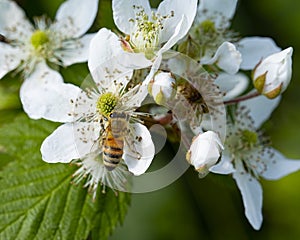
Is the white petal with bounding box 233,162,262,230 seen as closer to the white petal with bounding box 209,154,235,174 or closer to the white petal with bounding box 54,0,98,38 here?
the white petal with bounding box 209,154,235,174

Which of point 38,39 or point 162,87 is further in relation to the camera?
point 38,39

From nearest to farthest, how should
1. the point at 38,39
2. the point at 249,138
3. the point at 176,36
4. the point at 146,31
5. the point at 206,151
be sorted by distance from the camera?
the point at 206,151, the point at 176,36, the point at 146,31, the point at 249,138, the point at 38,39

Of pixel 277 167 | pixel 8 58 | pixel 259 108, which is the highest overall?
pixel 8 58

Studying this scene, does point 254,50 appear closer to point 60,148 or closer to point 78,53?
point 78,53

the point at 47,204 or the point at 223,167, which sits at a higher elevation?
the point at 223,167

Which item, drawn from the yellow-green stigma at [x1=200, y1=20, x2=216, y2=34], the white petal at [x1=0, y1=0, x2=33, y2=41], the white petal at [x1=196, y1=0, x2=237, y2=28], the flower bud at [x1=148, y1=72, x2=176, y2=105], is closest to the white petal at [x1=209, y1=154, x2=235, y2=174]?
the flower bud at [x1=148, y1=72, x2=176, y2=105]

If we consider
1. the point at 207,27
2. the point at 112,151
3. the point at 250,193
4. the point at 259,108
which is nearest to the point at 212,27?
the point at 207,27

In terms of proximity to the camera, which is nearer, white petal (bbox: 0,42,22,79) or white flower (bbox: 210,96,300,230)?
white flower (bbox: 210,96,300,230)
